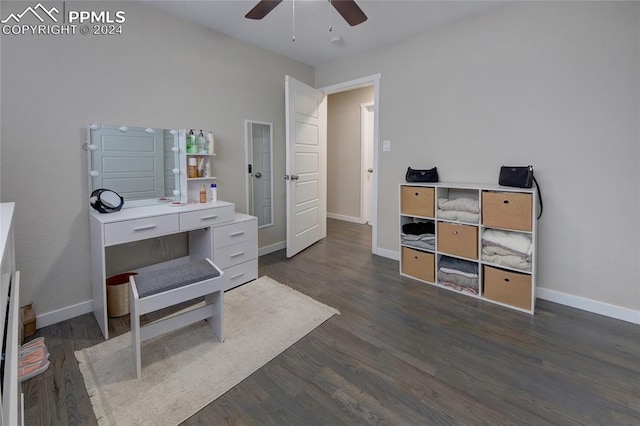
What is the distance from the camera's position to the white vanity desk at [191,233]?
205 cm

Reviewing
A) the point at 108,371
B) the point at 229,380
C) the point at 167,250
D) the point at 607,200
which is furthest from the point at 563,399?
the point at 167,250

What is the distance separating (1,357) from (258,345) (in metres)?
1.23

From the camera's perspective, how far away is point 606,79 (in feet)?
7.07

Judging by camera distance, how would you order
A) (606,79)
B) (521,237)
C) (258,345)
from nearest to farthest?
(258,345) < (606,79) < (521,237)

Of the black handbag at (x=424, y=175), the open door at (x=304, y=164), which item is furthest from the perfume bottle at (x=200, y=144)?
the black handbag at (x=424, y=175)

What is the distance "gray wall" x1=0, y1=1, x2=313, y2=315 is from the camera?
6.57 ft

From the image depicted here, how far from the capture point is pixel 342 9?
2008 mm

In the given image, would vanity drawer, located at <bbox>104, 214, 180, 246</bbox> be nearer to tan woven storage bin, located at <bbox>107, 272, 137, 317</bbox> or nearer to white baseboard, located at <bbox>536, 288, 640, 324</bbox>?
tan woven storage bin, located at <bbox>107, 272, 137, 317</bbox>

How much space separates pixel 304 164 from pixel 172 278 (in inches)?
89.8

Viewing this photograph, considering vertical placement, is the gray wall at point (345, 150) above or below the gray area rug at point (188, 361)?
above

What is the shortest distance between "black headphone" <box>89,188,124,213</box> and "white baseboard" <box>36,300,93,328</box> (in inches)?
29.1

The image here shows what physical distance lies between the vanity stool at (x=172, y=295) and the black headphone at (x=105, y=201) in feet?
2.56

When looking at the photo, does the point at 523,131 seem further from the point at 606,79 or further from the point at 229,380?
the point at 229,380

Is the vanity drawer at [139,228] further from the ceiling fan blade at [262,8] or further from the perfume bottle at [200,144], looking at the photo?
the ceiling fan blade at [262,8]
